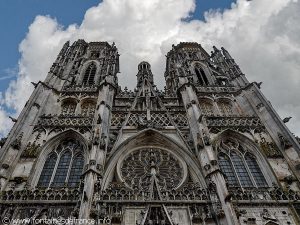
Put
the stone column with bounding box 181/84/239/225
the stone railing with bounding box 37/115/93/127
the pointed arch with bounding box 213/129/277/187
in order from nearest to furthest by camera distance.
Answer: the stone column with bounding box 181/84/239/225
the pointed arch with bounding box 213/129/277/187
the stone railing with bounding box 37/115/93/127

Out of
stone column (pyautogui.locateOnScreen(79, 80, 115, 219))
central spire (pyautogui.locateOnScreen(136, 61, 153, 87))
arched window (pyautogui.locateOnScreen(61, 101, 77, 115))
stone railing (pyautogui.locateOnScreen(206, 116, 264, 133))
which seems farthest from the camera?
central spire (pyautogui.locateOnScreen(136, 61, 153, 87))

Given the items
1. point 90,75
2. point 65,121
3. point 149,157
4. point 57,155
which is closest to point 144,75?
point 90,75

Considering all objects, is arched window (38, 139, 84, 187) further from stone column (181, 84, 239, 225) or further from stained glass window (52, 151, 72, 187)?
stone column (181, 84, 239, 225)

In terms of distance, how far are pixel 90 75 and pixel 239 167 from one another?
636 inches

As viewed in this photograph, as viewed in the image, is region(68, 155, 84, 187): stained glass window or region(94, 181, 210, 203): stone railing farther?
region(68, 155, 84, 187): stained glass window

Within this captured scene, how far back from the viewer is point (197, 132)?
17203mm

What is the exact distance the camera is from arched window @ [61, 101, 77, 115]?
69.4ft

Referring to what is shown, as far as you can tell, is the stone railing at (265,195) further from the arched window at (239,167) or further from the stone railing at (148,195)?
the stone railing at (148,195)

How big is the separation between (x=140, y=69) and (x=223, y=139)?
11.9 metres

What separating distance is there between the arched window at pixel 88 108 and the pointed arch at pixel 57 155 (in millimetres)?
3385

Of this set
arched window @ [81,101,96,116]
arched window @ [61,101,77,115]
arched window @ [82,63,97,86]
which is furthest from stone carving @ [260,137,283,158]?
arched window @ [82,63,97,86]

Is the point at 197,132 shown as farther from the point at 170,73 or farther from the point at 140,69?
the point at 170,73

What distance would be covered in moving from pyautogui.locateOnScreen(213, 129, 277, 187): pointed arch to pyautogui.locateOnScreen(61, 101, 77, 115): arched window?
34.3 feet

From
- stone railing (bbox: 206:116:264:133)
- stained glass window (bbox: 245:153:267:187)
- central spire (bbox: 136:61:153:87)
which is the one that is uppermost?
central spire (bbox: 136:61:153:87)
